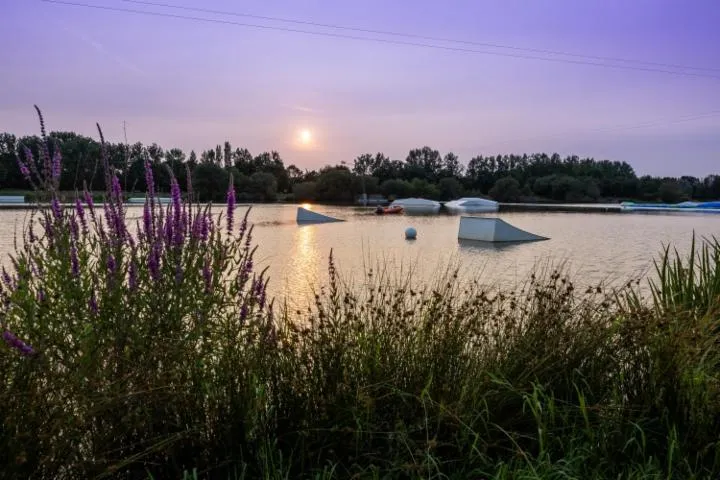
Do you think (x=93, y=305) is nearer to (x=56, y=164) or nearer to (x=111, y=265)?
(x=111, y=265)

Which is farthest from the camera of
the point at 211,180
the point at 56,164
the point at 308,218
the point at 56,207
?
the point at 211,180

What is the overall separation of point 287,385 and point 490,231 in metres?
19.4

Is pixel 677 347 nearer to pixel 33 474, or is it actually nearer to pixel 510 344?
pixel 510 344

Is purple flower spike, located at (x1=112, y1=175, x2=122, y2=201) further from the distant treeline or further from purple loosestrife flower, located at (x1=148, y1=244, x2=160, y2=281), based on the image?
the distant treeline

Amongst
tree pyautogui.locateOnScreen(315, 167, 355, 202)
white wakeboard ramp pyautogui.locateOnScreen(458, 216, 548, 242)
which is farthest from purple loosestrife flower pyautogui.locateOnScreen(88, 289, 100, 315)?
tree pyautogui.locateOnScreen(315, 167, 355, 202)

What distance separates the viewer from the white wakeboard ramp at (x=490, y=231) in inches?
841

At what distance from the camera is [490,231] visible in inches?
845

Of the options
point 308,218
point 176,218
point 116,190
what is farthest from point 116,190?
point 308,218

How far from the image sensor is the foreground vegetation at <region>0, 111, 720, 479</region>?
232 cm

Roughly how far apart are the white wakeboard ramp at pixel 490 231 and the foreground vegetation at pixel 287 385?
18.0m

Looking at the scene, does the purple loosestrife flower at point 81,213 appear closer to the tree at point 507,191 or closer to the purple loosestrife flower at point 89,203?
the purple loosestrife flower at point 89,203

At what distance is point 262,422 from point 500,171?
458ft

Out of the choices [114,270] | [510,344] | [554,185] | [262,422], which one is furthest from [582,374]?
[554,185]

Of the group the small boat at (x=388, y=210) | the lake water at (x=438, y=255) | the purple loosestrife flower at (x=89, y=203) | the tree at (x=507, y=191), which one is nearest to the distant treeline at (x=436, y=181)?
the tree at (x=507, y=191)
